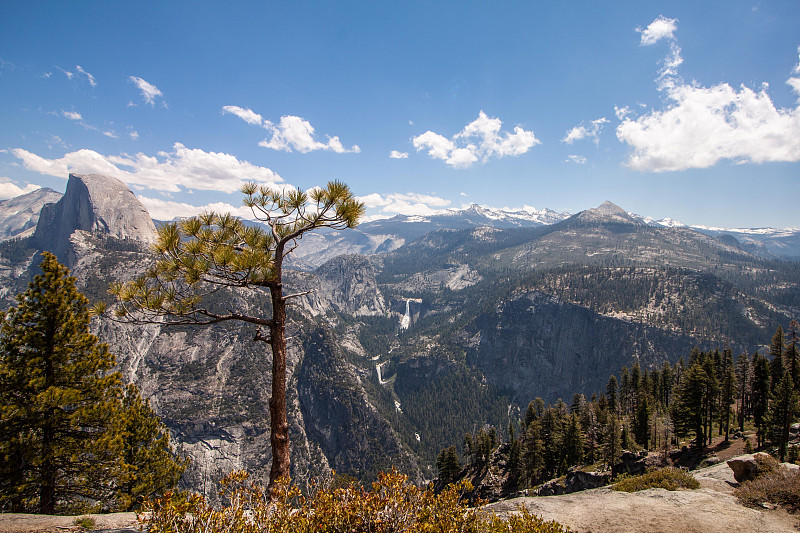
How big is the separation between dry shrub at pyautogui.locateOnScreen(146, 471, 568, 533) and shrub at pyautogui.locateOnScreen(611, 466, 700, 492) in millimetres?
17705

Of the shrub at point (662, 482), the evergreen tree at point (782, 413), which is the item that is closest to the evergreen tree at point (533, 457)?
the evergreen tree at point (782, 413)

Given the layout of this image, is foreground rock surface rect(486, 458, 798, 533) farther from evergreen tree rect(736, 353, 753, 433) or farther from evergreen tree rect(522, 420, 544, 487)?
evergreen tree rect(736, 353, 753, 433)

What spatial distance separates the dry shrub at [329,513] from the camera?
525cm

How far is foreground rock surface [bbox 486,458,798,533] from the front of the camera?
1225 cm

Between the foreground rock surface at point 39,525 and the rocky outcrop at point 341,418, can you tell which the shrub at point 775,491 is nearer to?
the foreground rock surface at point 39,525

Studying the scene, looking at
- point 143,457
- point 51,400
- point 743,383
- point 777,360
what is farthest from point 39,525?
point 777,360

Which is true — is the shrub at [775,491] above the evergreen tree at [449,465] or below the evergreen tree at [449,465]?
above

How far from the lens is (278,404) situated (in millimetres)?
7785

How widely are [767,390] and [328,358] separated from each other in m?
170

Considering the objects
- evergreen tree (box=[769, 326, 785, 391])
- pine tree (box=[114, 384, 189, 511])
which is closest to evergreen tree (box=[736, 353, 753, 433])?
evergreen tree (box=[769, 326, 785, 391])

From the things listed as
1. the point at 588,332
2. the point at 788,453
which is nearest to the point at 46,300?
the point at 788,453

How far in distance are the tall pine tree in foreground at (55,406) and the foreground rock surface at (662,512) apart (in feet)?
51.1

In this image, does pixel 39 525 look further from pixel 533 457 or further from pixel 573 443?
pixel 533 457

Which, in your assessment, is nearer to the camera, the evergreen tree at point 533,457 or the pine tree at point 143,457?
the pine tree at point 143,457
